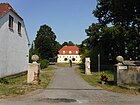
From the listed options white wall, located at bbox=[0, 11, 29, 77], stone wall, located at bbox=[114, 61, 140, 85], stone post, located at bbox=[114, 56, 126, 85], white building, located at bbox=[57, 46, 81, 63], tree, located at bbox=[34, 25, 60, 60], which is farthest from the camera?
white building, located at bbox=[57, 46, 81, 63]

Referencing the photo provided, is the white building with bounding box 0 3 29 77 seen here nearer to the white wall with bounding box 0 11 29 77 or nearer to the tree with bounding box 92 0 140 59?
the white wall with bounding box 0 11 29 77

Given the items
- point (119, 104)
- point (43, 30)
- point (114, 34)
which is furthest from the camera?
point (43, 30)

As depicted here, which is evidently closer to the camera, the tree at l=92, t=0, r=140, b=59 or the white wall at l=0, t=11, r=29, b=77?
the white wall at l=0, t=11, r=29, b=77

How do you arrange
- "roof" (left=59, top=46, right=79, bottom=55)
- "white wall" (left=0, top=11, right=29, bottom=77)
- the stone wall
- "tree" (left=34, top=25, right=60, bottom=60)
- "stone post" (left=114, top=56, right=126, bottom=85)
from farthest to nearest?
1. "roof" (left=59, top=46, right=79, bottom=55)
2. "tree" (left=34, top=25, right=60, bottom=60)
3. "white wall" (left=0, top=11, right=29, bottom=77)
4. the stone wall
5. "stone post" (left=114, top=56, right=126, bottom=85)

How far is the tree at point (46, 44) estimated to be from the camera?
8081 cm

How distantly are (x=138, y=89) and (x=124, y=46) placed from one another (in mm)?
31171

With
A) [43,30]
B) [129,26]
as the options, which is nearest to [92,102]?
[129,26]

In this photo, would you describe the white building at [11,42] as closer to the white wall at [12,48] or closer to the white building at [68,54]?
the white wall at [12,48]

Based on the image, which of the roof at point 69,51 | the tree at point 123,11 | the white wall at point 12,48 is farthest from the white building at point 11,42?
the roof at point 69,51

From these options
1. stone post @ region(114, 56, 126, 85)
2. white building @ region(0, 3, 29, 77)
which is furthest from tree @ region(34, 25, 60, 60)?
stone post @ region(114, 56, 126, 85)

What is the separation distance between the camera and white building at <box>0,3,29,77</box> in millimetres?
25334

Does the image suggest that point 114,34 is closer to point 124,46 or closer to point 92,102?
point 124,46

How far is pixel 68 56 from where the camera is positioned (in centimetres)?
14088

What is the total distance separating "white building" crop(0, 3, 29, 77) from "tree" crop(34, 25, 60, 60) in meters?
43.1
